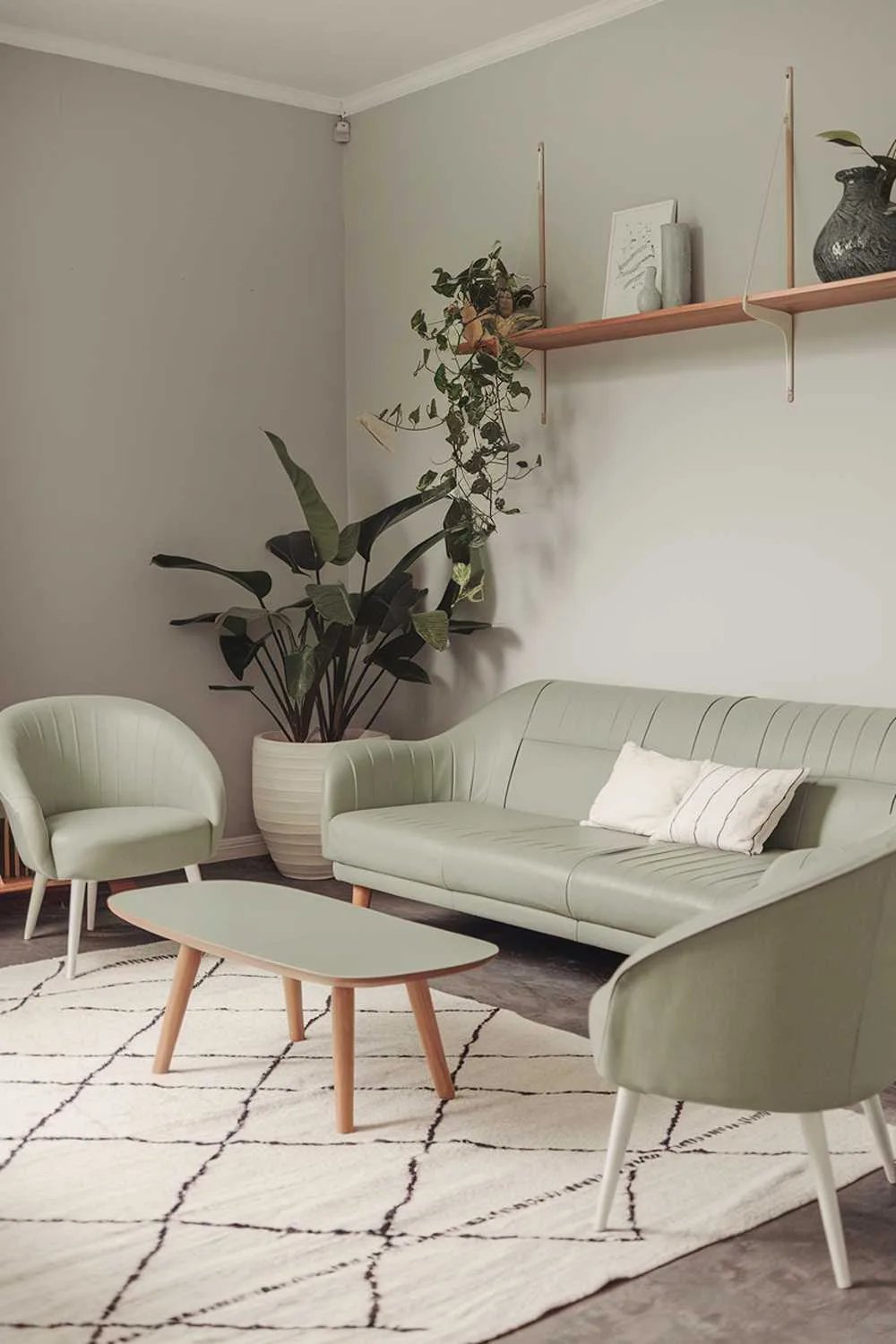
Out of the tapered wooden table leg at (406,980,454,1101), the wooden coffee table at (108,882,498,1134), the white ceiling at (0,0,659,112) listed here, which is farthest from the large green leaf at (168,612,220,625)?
the tapered wooden table leg at (406,980,454,1101)

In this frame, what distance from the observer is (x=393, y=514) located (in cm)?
542

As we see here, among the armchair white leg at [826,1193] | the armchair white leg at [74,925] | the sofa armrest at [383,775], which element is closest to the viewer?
the armchair white leg at [826,1193]

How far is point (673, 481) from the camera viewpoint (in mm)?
4844

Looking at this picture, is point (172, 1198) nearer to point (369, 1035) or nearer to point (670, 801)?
point (369, 1035)

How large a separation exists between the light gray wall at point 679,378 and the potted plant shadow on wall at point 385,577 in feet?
0.56

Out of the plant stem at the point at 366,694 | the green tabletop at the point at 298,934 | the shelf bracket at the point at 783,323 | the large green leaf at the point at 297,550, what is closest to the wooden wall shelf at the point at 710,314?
the shelf bracket at the point at 783,323

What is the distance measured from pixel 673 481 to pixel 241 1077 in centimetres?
241

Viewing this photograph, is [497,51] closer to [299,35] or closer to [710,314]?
[299,35]

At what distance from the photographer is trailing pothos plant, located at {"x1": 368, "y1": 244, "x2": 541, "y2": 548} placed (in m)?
5.09

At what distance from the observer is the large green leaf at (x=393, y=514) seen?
5266mm

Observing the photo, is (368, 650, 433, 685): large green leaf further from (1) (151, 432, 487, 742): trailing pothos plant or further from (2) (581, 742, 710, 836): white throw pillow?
(2) (581, 742, 710, 836): white throw pillow

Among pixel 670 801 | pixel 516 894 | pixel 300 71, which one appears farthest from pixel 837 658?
pixel 300 71

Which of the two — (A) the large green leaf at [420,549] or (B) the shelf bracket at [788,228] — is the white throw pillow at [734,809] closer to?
(B) the shelf bracket at [788,228]

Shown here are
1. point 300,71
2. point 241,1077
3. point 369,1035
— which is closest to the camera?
point 241,1077
